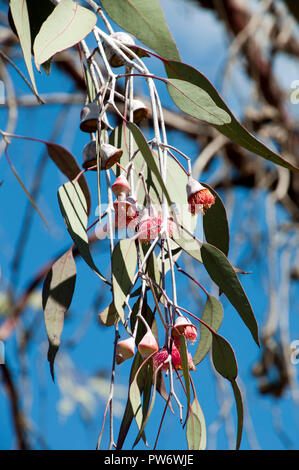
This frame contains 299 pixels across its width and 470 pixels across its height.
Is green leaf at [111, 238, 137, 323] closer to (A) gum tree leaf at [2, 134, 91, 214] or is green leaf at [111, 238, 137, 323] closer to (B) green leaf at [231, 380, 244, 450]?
(B) green leaf at [231, 380, 244, 450]

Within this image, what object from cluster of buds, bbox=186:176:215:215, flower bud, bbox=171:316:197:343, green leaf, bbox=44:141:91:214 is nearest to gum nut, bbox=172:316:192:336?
flower bud, bbox=171:316:197:343

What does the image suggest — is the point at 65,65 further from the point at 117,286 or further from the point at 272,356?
the point at 117,286

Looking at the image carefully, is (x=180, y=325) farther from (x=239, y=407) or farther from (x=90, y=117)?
(x=90, y=117)

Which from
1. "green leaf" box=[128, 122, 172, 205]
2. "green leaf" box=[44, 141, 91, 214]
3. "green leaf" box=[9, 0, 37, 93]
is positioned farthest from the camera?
"green leaf" box=[44, 141, 91, 214]

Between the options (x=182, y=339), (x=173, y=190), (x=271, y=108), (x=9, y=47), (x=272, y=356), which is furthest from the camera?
(x=271, y=108)

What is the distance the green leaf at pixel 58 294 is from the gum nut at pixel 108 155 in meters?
0.13

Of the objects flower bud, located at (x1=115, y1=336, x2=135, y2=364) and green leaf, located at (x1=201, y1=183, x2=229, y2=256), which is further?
green leaf, located at (x1=201, y1=183, x2=229, y2=256)

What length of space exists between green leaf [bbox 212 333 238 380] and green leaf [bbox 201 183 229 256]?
0.10m

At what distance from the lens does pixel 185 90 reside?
533mm

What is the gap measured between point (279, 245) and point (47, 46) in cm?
175

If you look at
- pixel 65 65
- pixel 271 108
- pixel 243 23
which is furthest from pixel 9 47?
pixel 271 108

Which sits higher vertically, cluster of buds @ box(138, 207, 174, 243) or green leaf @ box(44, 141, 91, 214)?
cluster of buds @ box(138, 207, 174, 243)

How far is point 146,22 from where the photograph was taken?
57 centimetres

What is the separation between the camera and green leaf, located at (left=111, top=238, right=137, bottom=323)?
19.4 inches
